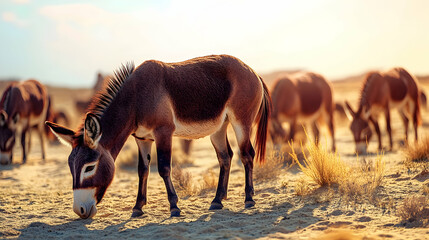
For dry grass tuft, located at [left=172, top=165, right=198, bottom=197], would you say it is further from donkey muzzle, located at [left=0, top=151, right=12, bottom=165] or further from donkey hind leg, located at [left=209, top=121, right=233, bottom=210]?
donkey muzzle, located at [left=0, top=151, right=12, bottom=165]

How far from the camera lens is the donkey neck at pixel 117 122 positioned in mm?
6266

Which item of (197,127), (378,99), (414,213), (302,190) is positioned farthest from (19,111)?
(414,213)

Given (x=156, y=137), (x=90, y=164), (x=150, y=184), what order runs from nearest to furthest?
1. (x=90, y=164)
2. (x=156, y=137)
3. (x=150, y=184)

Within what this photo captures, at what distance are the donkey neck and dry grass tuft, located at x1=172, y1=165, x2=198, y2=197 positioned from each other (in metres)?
2.31

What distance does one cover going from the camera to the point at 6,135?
13.0 meters

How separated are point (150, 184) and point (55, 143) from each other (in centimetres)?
1210

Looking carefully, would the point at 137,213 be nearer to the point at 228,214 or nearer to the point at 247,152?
the point at 228,214

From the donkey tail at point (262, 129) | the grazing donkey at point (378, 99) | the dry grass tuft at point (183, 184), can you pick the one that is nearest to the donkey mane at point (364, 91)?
the grazing donkey at point (378, 99)

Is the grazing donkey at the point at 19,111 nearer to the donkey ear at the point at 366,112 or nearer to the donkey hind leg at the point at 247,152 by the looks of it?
the donkey hind leg at the point at 247,152

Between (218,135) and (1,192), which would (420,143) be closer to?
(218,135)

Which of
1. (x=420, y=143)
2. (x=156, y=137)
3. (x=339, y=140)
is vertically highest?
(x=156, y=137)

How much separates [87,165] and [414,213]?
4.12 meters

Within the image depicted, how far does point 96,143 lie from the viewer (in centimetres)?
595

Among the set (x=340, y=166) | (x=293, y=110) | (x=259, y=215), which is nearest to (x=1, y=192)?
(x=259, y=215)
